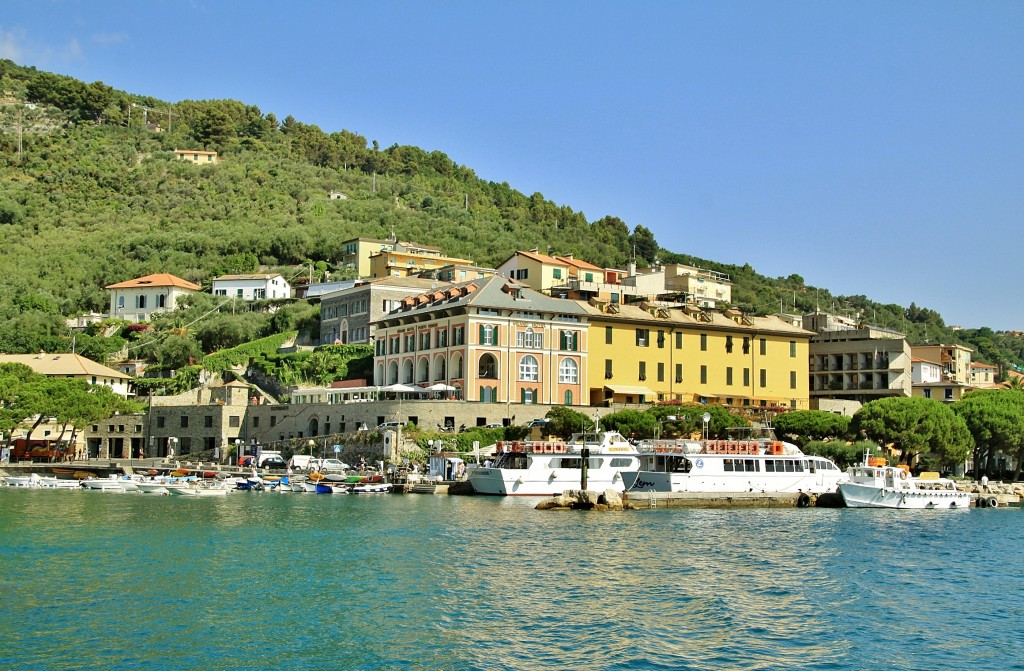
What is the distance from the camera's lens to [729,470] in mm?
55625

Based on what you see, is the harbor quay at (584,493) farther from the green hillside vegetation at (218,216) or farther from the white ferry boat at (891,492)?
the green hillside vegetation at (218,216)

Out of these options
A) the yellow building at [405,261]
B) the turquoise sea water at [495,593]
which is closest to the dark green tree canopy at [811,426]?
the turquoise sea water at [495,593]

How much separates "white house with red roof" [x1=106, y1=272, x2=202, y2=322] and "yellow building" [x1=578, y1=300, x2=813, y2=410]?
147 ft

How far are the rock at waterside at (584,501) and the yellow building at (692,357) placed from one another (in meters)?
22.7

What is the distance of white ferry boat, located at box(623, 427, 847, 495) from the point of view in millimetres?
54906

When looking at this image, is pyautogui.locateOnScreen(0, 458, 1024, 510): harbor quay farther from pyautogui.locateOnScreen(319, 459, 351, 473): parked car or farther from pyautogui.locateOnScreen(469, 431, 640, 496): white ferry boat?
pyautogui.locateOnScreen(319, 459, 351, 473): parked car

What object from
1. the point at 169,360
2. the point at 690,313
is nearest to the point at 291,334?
the point at 169,360

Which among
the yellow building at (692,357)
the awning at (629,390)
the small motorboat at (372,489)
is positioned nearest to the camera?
the small motorboat at (372,489)

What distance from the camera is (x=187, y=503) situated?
53.4 meters

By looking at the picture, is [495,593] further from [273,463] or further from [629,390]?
[629,390]

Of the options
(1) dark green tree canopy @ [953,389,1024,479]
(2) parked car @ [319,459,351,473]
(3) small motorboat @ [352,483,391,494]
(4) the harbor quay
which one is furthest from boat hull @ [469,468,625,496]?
(1) dark green tree canopy @ [953,389,1024,479]

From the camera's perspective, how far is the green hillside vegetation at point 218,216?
359 ft

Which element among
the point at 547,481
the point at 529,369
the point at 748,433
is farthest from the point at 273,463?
the point at 748,433

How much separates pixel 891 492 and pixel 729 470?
8467mm
